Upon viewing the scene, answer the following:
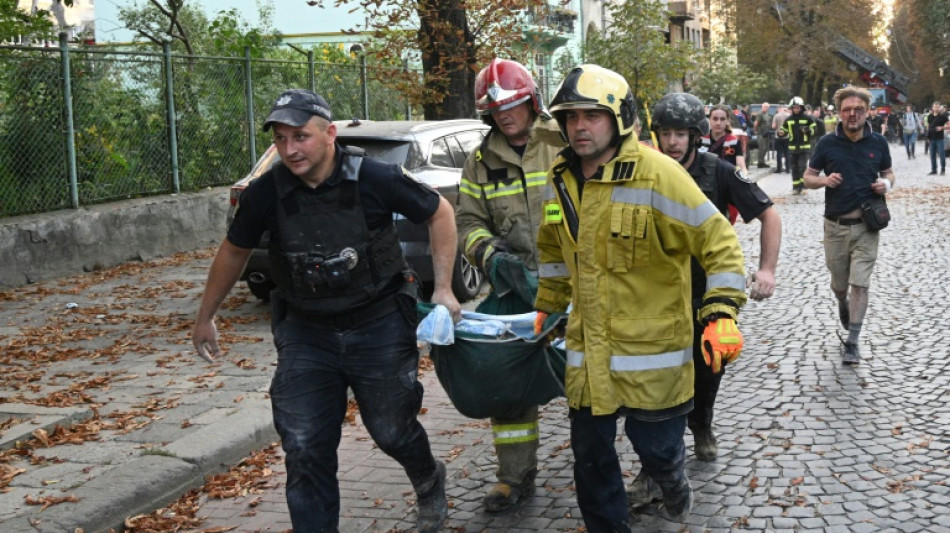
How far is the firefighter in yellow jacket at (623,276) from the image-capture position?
157 inches

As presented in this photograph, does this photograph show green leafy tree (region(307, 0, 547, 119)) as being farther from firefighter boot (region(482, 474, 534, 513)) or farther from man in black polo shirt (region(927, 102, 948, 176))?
man in black polo shirt (region(927, 102, 948, 176))

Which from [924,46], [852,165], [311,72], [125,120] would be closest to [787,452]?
[852,165]

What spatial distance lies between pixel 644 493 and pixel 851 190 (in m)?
4.06

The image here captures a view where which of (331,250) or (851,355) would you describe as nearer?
(331,250)

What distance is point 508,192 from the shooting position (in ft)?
16.8

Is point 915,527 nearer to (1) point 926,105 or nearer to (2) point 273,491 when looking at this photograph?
(2) point 273,491

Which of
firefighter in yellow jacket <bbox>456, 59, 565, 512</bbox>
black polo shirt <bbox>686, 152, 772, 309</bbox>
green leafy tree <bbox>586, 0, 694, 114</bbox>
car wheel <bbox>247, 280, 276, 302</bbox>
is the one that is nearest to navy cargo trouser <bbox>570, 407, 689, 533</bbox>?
firefighter in yellow jacket <bbox>456, 59, 565, 512</bbox>

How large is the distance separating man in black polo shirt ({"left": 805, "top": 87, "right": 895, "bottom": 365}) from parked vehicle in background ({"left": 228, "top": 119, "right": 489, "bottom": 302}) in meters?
2.95

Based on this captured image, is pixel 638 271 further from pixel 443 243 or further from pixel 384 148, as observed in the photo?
pixel 384 148

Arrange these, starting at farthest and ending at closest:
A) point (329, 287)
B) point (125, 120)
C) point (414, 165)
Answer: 1. point (125, 120)
2. point (414, 165)
3. point (329, 287)

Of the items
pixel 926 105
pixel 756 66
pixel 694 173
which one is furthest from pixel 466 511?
pixel 926 105

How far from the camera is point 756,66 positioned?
62.5 m

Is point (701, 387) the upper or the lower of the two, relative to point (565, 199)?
lower

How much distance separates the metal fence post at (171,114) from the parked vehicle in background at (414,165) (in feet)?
15.4
